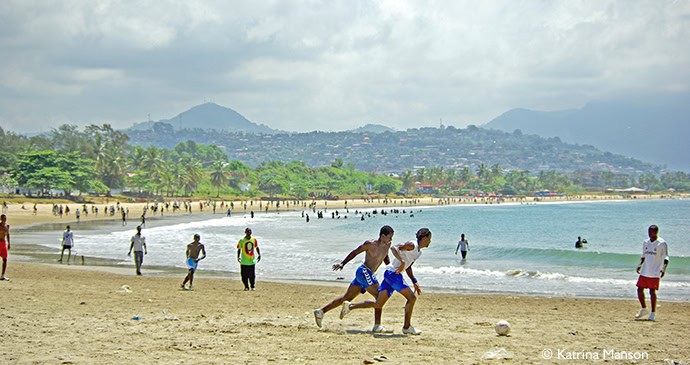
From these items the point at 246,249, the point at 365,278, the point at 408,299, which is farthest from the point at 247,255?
the point at 408,299

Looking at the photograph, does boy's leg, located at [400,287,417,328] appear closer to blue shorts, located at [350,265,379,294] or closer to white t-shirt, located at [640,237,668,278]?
blue shorts, located at [350,265,379,294]

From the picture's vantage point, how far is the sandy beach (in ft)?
25.4

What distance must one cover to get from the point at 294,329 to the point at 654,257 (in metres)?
6.06

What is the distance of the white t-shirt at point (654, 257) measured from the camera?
35.7 ft

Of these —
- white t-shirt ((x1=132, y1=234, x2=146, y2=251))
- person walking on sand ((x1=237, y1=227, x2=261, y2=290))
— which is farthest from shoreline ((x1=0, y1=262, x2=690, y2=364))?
white t-shirt ((x1=132, y1=234, x2=146, y2=251))

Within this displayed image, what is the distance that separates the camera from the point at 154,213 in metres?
81.5

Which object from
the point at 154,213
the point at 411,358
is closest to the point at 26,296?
Result: the point at 411,358

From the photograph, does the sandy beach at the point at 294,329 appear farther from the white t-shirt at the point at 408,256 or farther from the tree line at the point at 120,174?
the tree line at the point at 120,174

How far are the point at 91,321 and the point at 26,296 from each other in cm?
372

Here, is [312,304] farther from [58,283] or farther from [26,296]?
[58,283]

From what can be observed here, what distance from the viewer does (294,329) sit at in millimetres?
9539

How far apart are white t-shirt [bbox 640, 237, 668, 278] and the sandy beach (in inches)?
33.9

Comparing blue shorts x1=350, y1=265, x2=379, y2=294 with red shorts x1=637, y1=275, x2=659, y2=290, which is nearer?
blue shorts x1=350, y1=265, x2=379, y2=294

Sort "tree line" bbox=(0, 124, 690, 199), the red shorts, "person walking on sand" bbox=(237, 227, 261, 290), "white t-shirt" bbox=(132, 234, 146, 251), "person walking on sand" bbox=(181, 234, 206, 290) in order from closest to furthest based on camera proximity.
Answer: the red shorts → "person walking on sand" bbox=(237, 227, 261, 290) → "person walking on sand" bbox=(181, 234, 206, 290) → "white t-shirt" bbox=(132, 234, 146, 251) → "tree line" bbox=(0, 124, 690, 199)
